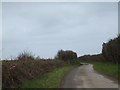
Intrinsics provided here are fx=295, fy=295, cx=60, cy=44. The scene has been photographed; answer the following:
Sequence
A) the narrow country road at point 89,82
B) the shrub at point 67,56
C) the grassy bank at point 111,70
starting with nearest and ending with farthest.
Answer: the narrow country road at point 89,82 → the grassy bank at point 111,70 → the shrub at point 67,56

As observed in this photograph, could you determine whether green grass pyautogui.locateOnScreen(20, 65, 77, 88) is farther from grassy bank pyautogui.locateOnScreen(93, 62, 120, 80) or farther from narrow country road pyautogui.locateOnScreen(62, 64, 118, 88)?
grassy bank pyautogui.locateOnScreen(93, 62, 120, 80)

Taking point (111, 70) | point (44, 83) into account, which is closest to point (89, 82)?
point (44, 83)

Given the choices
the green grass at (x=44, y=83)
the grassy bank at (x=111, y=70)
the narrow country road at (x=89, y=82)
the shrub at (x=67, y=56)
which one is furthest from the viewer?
the shrub at (x=67, y=56)

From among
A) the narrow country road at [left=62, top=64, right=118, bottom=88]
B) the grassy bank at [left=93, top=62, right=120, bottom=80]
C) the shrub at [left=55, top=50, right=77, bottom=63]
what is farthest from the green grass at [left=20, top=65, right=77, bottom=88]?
the shrub at [left=55, top=50, right=77, bottom=63]

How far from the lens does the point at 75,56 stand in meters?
112

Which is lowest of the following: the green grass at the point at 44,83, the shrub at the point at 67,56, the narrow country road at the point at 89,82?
the narrow country road at the point at 89,82

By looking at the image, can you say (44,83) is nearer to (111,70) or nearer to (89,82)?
(89,82)

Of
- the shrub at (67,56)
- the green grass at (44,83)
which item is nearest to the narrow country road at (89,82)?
the green grass at (44,83)

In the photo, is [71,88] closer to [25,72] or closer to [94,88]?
[94,88]

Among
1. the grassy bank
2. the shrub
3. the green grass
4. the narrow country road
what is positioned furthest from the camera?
the shrub

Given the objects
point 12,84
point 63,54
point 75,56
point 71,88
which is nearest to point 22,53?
point 71,88

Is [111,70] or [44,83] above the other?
[111,70]

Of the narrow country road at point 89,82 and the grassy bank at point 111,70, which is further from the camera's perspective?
the grassy bank at point 111,70

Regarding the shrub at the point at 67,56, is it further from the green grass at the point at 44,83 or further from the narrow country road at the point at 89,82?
the green grass at the point at 44,83
